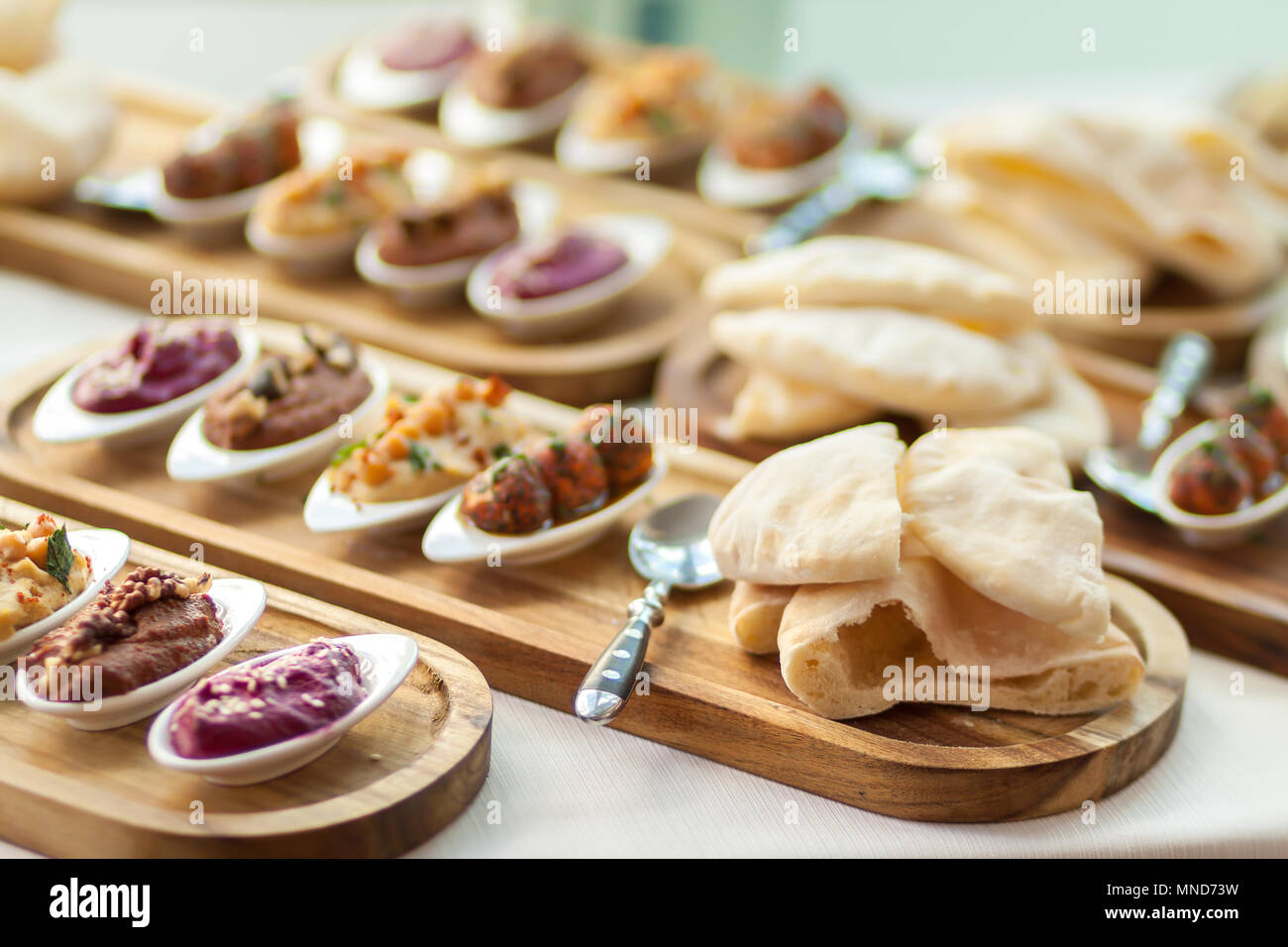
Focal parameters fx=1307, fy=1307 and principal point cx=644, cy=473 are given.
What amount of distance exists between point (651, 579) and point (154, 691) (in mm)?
892

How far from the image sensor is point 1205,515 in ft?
8.63

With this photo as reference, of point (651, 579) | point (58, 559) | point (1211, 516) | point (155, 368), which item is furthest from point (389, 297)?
point (1211, 516)

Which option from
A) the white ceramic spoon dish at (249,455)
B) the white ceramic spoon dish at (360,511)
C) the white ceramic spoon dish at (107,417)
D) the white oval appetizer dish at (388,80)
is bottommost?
the white ceramic spoon dish at (360,511)

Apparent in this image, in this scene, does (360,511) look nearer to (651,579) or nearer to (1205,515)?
(651,579)

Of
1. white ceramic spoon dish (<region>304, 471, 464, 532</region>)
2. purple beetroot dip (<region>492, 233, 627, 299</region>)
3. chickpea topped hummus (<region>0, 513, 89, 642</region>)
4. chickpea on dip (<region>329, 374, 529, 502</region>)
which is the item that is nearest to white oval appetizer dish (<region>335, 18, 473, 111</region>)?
purple beetroot dip (<region>492, 233, 627, 299</region>)

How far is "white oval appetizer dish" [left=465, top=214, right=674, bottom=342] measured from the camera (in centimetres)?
327

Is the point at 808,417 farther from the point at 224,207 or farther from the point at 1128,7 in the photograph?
the point at 1128,7

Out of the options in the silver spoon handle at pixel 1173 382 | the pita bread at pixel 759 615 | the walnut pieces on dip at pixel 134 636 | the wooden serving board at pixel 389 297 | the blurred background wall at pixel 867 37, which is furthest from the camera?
the blurred background wall at pixel 867 37

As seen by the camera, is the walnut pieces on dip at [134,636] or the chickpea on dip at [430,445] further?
the chickpea on dip at [430,445]

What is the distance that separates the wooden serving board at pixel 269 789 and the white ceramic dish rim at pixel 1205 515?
148cm

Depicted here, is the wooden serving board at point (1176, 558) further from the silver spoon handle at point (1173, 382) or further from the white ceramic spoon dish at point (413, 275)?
the white ceramic spoon dish at point (413, 275)

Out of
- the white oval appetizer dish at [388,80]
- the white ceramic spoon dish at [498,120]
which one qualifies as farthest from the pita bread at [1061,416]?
the white oval appetizer dish at [388,80]

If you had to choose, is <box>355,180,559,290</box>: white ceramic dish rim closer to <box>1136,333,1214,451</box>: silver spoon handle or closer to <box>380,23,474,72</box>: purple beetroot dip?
<box>380,23,474,72</box>: purple beetroot dip

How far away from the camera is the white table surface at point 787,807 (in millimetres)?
1947
